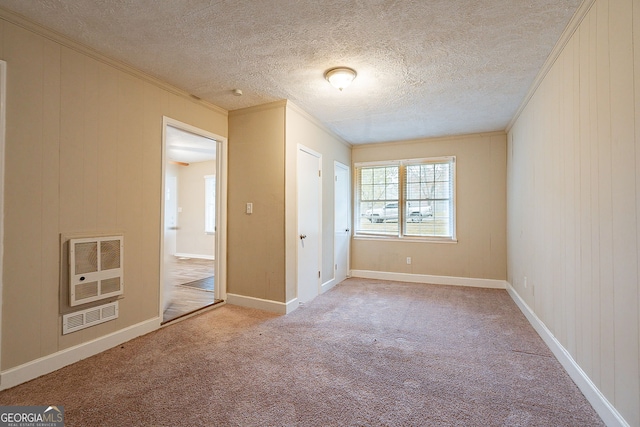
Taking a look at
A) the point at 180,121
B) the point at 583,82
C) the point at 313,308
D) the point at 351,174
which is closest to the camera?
the point at 583,82

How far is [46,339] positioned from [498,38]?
4136 mm

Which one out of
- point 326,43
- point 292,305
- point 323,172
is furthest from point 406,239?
point 326,43

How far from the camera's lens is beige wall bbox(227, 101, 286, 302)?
3678mm

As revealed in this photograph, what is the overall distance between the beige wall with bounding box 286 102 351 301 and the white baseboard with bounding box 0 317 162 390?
160cm

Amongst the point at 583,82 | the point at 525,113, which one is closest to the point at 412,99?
the point at 525,113

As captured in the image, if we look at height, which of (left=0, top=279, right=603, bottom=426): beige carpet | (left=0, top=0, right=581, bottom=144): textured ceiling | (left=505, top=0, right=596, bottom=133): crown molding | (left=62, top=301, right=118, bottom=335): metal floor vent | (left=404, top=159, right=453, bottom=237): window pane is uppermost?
(left=0, top=0, right=581, bottom=144): textured ceiling

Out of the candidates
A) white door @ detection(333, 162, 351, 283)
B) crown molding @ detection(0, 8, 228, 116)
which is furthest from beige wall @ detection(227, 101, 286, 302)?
white door @ detection(333, 162, 351, 283)

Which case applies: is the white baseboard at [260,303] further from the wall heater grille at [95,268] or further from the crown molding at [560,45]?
the crown molding at [560,45]

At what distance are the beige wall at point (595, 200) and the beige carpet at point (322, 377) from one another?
0.41 meters

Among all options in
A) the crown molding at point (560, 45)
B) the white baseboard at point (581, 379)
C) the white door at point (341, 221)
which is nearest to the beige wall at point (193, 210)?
the white door at point (341, 221)

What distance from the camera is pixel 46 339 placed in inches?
88.3

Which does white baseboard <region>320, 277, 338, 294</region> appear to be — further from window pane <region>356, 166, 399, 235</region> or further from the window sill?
window pane <region>356, 166, 399, 235</region>

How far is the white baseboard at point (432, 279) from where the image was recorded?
489 centimetres

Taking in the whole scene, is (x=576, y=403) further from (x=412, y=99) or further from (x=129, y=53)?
(x=129, y=53)
